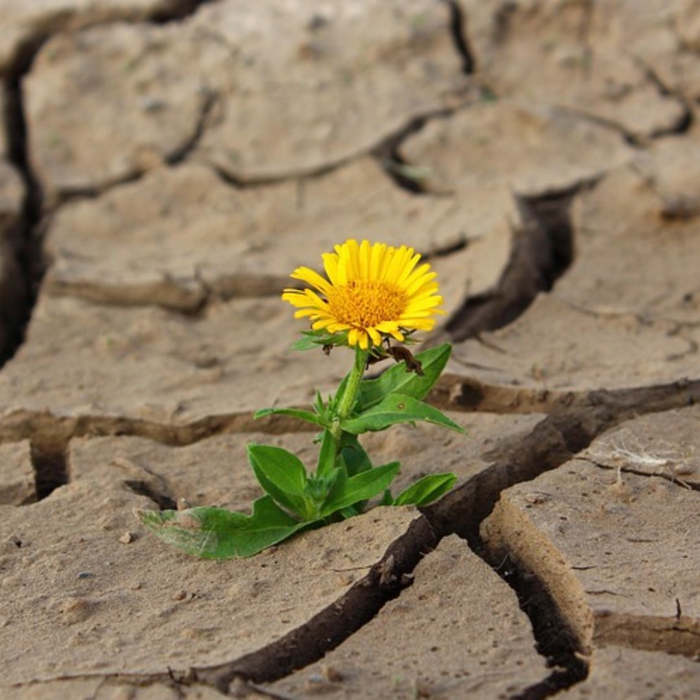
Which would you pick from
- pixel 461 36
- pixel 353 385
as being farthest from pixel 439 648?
pixel 461 36

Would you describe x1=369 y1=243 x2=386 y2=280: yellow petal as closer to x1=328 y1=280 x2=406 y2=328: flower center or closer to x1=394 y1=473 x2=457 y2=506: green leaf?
x1=328 y1=280 x2=406 y2=328: flower center

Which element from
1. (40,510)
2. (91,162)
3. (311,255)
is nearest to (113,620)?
(40,510)

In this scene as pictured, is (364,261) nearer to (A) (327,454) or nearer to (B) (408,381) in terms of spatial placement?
(B) (408,381)

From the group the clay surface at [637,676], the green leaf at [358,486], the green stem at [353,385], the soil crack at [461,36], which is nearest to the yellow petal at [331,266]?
the green stem at [353,385]

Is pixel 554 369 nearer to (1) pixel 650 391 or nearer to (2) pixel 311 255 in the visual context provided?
(1) pixel 650 391

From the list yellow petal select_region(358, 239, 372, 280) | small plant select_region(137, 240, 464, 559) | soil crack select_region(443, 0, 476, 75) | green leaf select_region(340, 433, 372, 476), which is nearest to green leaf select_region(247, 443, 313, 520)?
small plant select_region(137, 240, 464, 559)

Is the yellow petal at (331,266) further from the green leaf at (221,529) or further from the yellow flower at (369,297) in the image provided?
the green leaf at (221,529)
